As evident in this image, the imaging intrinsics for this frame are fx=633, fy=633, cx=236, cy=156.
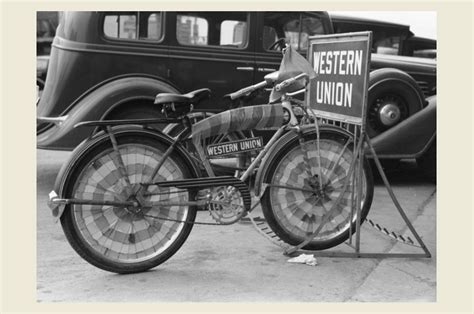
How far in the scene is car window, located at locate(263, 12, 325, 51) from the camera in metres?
7.18

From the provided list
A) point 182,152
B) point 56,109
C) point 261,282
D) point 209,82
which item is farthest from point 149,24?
point 261,282

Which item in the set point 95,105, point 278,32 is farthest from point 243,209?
point 278,32

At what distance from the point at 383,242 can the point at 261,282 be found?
1.41m

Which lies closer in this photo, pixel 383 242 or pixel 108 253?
pixel 108 253

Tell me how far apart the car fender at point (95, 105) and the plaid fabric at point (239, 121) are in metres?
2.48

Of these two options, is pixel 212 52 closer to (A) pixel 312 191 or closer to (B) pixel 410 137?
(B) pixel 410 137

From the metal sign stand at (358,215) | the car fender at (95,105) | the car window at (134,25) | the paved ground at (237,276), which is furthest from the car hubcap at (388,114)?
the metal sign stand at (358,215)

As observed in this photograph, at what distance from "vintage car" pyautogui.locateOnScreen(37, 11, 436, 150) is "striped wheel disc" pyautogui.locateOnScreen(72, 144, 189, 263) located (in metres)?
2.49

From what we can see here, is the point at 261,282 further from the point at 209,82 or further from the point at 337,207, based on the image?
the point at 209,82

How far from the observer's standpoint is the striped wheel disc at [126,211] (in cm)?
393

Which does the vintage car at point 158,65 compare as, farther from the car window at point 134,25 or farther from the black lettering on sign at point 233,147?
the black lettering on sign at point 233,147

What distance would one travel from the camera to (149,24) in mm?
6824

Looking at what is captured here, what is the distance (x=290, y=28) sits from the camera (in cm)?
738
